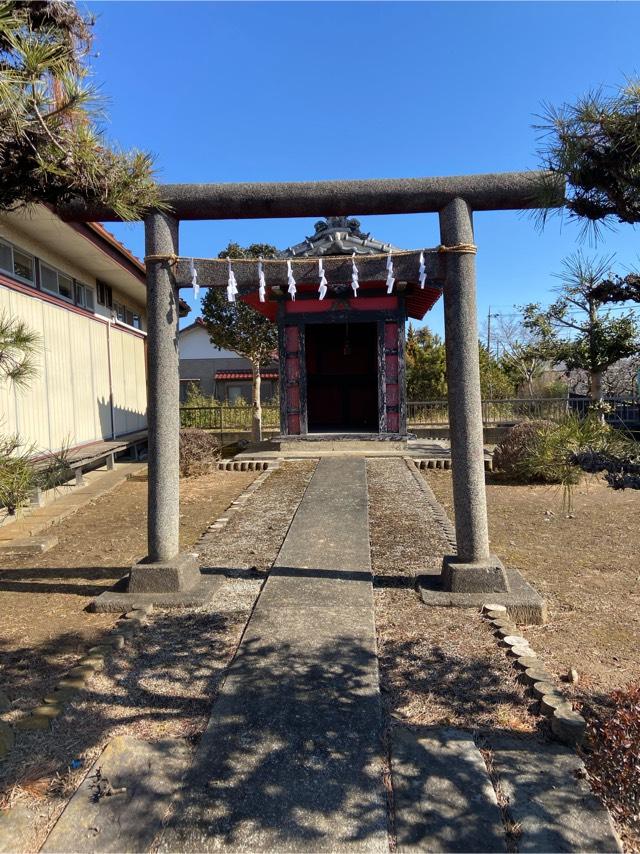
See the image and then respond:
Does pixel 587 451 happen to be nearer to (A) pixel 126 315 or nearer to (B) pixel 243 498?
(B) pixel 243 498

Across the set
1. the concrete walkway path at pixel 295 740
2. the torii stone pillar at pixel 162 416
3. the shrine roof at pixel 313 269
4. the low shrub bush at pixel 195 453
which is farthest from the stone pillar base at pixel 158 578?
the low shrub bush at pixel 195 453

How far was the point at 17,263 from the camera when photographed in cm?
828

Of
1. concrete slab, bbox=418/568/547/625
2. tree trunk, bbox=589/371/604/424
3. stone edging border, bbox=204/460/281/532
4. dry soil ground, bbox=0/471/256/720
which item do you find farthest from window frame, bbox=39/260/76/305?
tree trunk, bbox=589/371/604/424

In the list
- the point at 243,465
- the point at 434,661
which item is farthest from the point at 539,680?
the point at 243,465

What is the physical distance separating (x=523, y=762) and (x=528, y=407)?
1396 centimetres

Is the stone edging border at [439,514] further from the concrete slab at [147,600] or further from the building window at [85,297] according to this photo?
the building window at [85,297]

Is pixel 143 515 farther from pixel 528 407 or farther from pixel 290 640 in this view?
pixel 528 407

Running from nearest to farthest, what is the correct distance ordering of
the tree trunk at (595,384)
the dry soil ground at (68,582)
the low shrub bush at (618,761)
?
the low shrub bush at (618,761) < the dry soil ground at (68,582) < the tree trunk at (595,384)

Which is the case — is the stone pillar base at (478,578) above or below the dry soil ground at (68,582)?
above

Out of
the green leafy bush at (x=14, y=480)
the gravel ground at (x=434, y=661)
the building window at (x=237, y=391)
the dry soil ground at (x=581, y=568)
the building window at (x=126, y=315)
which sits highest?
the building window at (x=126, y=315)

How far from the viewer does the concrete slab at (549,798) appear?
6.20 feet

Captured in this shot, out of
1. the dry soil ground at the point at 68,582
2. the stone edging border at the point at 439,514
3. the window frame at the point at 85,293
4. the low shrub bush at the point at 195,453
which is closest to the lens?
the dry soil ground at the point at 68,582

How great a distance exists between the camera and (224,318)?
628 inches

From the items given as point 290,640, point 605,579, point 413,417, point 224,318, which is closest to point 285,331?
point 224,318
